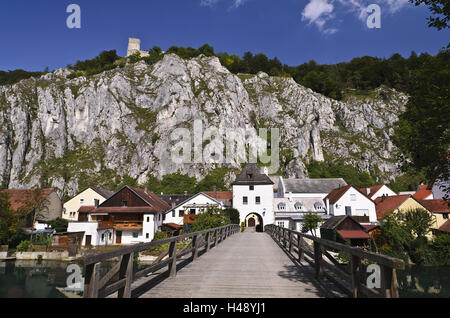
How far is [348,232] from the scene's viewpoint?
3047 cm

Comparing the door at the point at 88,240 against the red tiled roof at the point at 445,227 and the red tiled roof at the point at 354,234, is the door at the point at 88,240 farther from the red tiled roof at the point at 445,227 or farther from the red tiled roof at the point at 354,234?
the red tiled roof at the point at 445,227

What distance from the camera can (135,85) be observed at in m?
95.4

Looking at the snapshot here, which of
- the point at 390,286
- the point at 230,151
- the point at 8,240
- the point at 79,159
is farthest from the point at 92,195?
the point at 390,286

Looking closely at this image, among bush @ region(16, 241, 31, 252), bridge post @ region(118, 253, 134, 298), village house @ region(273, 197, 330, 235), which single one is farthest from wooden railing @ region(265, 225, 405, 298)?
village house @ region(273, 197, 330, 235)

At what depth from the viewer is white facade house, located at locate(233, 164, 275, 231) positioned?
44.7 m

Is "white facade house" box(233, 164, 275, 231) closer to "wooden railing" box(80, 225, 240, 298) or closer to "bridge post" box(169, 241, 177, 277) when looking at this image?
"bridge post" box(169, 241, 177, 277)

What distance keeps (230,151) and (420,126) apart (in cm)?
7432

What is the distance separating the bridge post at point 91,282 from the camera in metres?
3.42

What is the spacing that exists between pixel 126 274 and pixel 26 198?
1976 inches

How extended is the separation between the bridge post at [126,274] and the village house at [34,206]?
44.1m

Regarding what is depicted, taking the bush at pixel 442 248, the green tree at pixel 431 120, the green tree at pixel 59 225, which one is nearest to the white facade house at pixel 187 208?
the green tree at pixel 59 225

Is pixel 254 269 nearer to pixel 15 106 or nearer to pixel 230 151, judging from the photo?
pixel 230 151

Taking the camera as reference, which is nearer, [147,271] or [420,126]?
[147,271]
